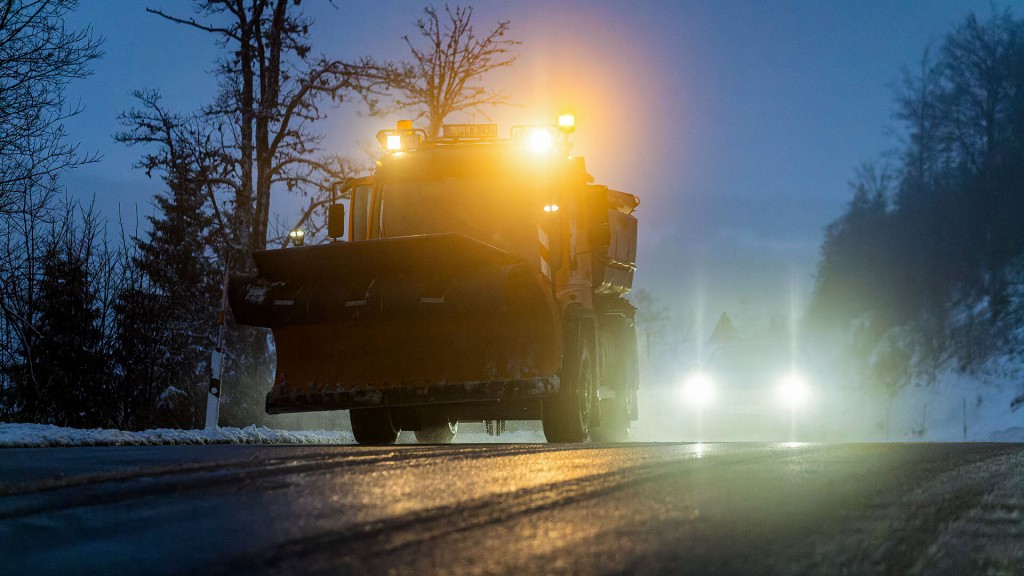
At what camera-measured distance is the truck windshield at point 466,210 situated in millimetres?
9578

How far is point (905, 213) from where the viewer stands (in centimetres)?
4559

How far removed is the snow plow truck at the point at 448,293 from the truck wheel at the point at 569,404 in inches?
0.6

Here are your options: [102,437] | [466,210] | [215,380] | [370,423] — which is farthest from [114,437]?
[215,380]

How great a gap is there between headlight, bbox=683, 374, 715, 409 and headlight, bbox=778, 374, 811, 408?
1.35 meters

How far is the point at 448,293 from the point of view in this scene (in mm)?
8602

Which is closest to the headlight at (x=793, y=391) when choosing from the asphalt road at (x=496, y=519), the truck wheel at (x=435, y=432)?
the truck wheel at (x=435, y=432)

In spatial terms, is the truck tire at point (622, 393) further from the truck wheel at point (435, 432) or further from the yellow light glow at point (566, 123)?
the yellow light glow at point (566, 123)

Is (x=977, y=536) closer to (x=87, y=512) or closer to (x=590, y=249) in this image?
(x=87, y=512)

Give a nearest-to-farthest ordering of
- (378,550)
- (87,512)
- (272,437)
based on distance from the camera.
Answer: (378,550), (87,512), (272,437)

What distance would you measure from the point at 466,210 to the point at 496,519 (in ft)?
24.4

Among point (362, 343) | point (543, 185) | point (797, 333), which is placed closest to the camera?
point (362, 343)

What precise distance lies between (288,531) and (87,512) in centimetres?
80

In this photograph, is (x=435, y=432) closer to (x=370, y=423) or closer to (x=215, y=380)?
(x=370, y=423)

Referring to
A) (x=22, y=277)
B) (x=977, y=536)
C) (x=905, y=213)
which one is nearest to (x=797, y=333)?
(x=905, y=213)
